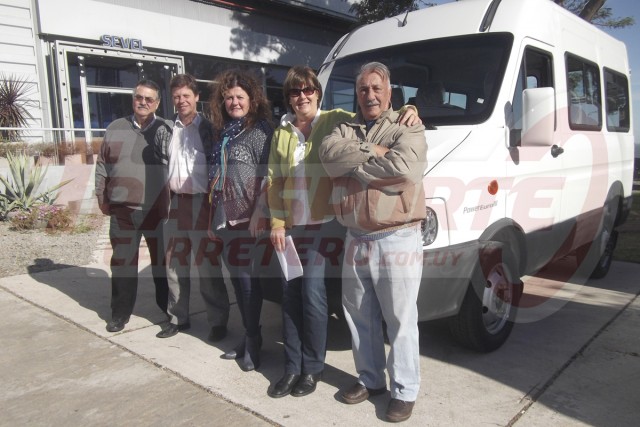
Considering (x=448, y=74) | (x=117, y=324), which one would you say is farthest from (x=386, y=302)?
(x=117, y=324)

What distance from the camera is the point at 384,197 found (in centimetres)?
269

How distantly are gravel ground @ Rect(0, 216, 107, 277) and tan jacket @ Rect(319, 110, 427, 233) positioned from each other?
4.98 m

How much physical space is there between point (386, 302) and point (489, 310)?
1206 millimetres

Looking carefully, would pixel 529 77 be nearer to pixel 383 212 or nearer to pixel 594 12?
pixel 383 212

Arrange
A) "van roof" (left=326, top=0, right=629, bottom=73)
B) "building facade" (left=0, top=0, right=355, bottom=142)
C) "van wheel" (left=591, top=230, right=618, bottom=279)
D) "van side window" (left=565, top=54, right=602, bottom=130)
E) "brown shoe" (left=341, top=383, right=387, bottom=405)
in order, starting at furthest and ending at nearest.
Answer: "building facade" (left=0, top=0, right=355, bottom=142)
"van wheel" (left=591, top=230, right=618, bottom=279)
"van side window" (left=565, top=54, right=602, bottom=130)
"van roof" (left=326, top=0, right=629, bottom=73)
"brown shoe" (left=341, top=383, right=387, bottom=405)

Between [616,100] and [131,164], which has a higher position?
[616,100]

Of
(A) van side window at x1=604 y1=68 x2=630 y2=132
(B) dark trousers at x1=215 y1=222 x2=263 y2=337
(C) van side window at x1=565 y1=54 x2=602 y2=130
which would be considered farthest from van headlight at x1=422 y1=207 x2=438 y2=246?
(A) van side window at x1=604 y1=68 x2=630 y2=132

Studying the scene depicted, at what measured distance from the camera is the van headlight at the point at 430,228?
124 inches

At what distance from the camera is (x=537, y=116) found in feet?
11.4

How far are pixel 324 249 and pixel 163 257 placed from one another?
1.88 metres

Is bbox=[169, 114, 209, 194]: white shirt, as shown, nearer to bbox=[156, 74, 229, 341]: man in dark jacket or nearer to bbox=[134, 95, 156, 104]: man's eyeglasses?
bbox=[156, 74, 229, 341]: man in dark jacket

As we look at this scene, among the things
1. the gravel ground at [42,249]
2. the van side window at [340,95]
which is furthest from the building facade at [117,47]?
the van side window at [340,95]

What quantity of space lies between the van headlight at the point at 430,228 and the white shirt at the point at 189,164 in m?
1.66

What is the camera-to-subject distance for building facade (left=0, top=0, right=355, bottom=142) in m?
11.4
